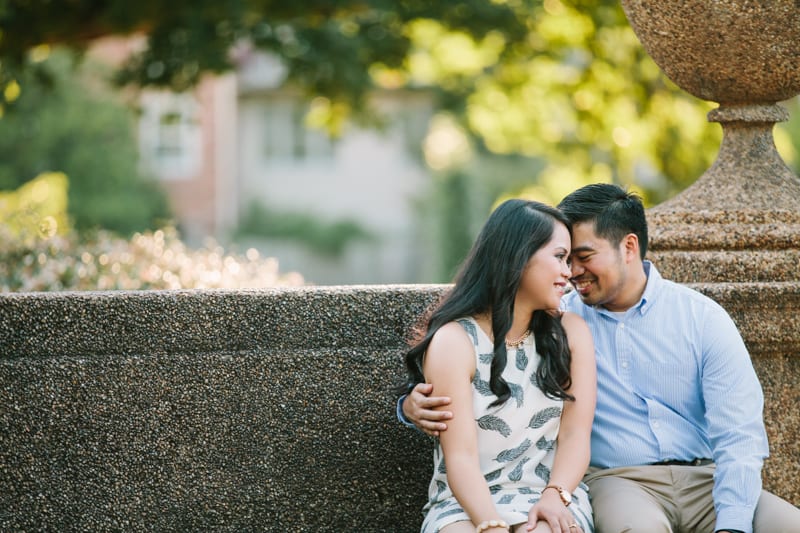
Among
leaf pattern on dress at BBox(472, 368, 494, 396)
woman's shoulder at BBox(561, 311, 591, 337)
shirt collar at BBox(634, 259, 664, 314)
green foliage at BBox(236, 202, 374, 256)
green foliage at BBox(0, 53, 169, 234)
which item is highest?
shirt collar at BBox(634, 259, 664, 314)

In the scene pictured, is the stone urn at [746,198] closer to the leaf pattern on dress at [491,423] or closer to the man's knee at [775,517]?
the man's knee at [775,517]

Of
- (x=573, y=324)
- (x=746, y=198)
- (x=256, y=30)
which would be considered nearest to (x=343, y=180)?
(x=256, y=30)

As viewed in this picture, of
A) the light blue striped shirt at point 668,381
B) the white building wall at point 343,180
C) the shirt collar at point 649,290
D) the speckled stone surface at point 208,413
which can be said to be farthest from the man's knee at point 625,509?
the white building wall at point 343,180

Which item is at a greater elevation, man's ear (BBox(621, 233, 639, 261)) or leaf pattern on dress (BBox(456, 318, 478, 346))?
man's ear (BBox(621, 233, 639, 261))

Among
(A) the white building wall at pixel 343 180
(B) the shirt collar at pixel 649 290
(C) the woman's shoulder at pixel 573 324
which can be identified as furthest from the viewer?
(A) the white building wall at pixel 343 180

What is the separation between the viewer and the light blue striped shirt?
3.43 metres

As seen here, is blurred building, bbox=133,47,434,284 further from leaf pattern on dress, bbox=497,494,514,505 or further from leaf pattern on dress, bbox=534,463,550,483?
leaf pattern on dress, bbox=497,494,514,505

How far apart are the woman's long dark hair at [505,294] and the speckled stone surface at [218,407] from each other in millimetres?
438

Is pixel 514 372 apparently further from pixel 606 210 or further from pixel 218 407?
pixel 218 407

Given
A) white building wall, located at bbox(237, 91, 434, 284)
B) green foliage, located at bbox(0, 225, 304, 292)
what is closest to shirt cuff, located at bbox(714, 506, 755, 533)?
green foliage, located at bbox(0, 225, 304, 292)

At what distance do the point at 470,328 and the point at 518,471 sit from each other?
48 centimetres

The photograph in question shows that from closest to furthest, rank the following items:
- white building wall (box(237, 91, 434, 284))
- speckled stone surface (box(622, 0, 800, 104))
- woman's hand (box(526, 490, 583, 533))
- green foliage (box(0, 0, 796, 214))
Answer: woman's hand (box(526, 490, 583, 533))
speckled stone surface (box(622, 0, 800, 104))
green foliage (box(0, 0, 796, 214))
white building wall (box(237, 91, 434, 284))

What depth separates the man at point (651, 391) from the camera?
11.0 feet

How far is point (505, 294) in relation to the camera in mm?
3447
